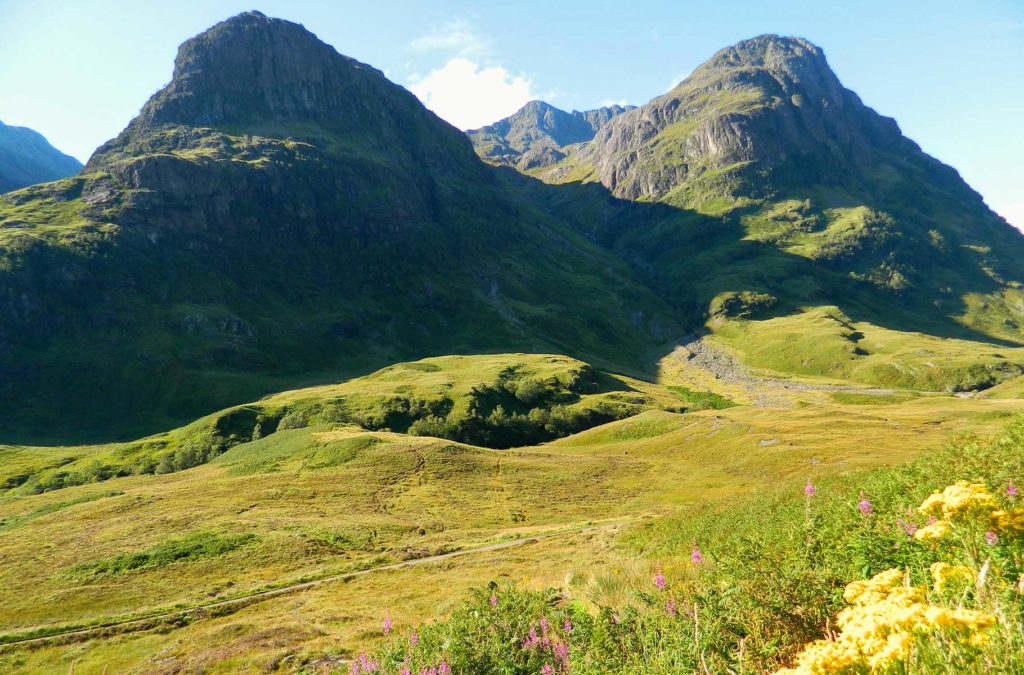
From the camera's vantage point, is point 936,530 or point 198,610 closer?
point 936,530

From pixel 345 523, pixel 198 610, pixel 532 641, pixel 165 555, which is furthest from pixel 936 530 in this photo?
pixel 165 555

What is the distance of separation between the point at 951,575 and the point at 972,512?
1241mm

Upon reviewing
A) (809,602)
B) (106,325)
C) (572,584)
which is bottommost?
(572,584)

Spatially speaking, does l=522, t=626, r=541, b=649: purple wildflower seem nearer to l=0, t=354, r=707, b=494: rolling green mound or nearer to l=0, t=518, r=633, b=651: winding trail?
l=0, t=518, r=633, b=651: winding trail

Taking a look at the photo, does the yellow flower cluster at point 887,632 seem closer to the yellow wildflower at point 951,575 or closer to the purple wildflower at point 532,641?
the yellow wildflower at point 951,575

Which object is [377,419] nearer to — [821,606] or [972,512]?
[821,606]

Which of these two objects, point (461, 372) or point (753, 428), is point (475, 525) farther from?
point (461, 372)

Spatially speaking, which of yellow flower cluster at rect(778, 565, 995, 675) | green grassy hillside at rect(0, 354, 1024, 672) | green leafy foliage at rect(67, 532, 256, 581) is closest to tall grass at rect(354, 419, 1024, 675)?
yellow flower cluster at rect(778, 565, 995, 675)

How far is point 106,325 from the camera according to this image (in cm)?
19112

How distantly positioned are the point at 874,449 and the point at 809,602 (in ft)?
209

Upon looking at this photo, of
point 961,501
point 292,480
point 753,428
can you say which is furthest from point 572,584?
point 753,428

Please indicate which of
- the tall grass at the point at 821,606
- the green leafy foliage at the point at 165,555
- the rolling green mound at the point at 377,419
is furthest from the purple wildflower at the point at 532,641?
the rolling green mound at the point at 377,419

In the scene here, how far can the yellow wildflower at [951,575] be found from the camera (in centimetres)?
621

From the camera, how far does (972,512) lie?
23.5ft
